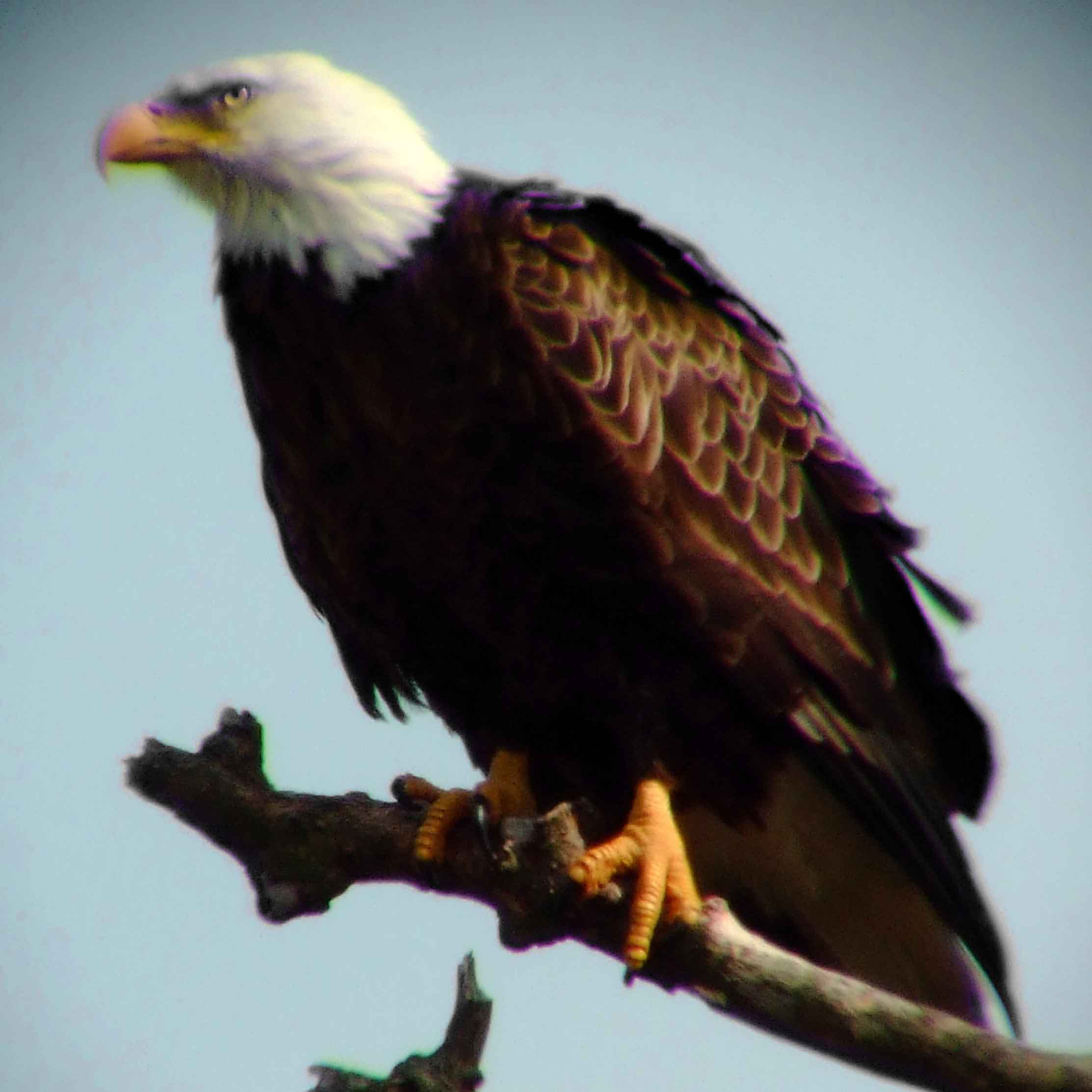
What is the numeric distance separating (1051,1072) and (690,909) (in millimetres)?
885

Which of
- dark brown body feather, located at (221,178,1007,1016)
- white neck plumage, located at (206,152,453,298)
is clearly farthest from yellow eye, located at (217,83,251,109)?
dark brown body feather, located at (221,178,1007,1016)

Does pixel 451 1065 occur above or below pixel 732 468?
below

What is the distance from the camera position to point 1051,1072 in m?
2.77

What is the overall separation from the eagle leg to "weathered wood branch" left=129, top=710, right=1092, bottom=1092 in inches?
1.5

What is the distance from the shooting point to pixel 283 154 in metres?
4.04

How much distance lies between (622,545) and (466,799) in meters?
0.75

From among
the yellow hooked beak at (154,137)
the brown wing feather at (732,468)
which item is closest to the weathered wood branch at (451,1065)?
the brown wing feather at (732,468)

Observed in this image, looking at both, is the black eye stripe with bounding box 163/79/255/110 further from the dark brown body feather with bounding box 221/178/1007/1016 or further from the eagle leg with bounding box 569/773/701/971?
the eagle leg with bounding box 569/773/701/971

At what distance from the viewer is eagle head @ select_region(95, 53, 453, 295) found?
12.9 ft

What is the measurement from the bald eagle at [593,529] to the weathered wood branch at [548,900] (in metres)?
0.08

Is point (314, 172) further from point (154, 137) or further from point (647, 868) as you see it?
point (647, 868)

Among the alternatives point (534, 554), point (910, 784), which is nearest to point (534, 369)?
point (534, 554)

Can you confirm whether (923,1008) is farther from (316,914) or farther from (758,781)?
(316,914)

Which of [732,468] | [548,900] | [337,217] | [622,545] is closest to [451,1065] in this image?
[548,900]
